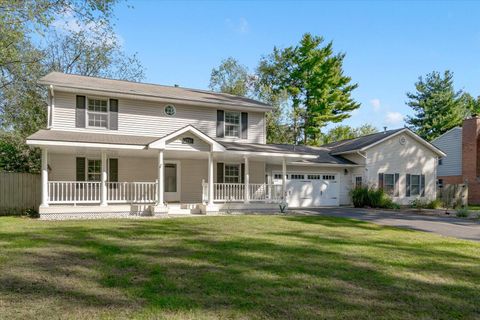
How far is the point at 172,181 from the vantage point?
1766cm

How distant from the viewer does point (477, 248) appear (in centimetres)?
902

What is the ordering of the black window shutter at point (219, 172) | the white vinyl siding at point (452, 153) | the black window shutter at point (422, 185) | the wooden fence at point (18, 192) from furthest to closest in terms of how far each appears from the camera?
the white vinyl siding at point (452, 153)
the black window shutter at point (422, 185)
the black window shutter at point (219, 172)
the wooden fence at point (18, 192)

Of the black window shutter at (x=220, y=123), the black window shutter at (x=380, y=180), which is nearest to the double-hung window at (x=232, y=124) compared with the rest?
the black window shutter at (x=220, y=123)

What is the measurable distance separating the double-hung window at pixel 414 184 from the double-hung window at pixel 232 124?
1331 centimetres

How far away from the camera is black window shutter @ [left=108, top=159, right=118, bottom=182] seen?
1628 centimetres

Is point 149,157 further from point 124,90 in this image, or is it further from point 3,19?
point 3,19

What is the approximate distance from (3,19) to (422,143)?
24858 mm

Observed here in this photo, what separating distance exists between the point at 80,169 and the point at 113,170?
4.63 feet

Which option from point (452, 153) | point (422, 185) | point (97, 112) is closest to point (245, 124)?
point (97, 112)

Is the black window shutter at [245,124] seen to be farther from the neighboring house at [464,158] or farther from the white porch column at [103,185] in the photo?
the neighboring house at [464,158]

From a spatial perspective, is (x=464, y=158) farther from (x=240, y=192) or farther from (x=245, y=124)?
(x=240, y=192)

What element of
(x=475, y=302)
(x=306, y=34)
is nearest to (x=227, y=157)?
(x=475, y=302)

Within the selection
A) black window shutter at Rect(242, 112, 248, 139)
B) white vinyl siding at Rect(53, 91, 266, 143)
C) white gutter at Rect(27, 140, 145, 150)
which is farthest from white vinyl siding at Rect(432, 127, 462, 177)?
white gutter at Rect(27, 140, 145, 150)

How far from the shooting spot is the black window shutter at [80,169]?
51.9ft
